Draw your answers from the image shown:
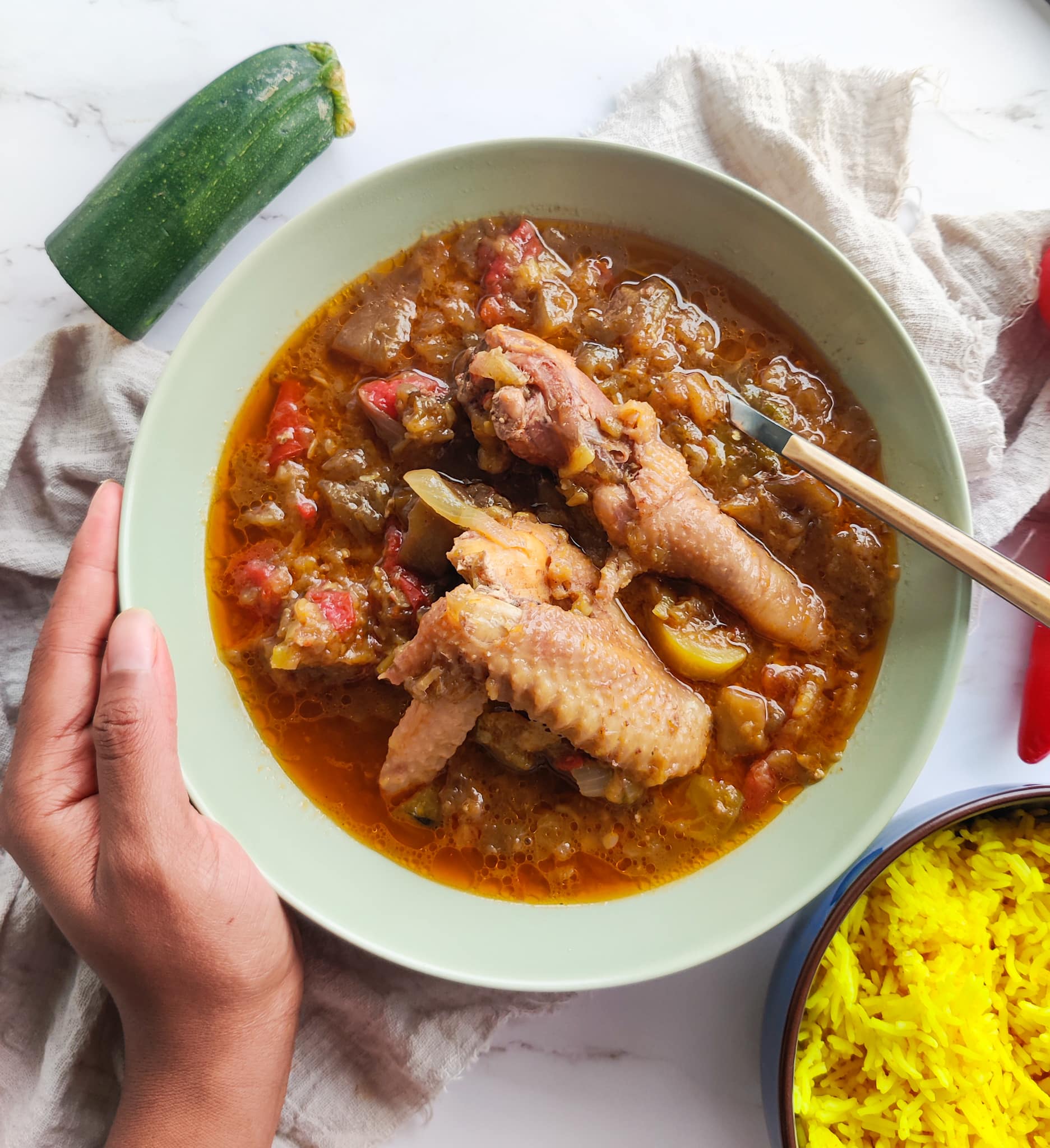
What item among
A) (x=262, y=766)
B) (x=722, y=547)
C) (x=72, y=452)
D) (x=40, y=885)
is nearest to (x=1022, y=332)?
(x=722, y=547)

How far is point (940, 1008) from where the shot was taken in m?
2.97

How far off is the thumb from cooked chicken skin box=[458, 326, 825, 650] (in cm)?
129

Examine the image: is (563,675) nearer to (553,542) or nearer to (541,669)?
(541,669)

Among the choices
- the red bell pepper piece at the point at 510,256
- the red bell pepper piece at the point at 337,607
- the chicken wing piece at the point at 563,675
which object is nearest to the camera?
the chicken wing piece at the point at 563,675

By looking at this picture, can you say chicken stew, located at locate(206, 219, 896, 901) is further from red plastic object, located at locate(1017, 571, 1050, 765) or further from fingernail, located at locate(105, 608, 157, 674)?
red plastic object, located at locate(1017, 571, 1050, 765)

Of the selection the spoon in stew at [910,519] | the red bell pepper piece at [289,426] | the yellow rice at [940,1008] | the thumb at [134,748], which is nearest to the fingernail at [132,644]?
the thumb at [134,748]

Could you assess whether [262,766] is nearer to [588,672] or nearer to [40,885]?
[40,885]

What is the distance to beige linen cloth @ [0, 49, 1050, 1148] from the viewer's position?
3.14 meters

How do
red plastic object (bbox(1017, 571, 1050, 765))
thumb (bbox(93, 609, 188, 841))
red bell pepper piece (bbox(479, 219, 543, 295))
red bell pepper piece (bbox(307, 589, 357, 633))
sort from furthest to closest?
red plastic object (bbox(1017, 571, 1050, 765)) → red bell pepper piece (bbox(479, 219, 543, 295)) → red bell pepper piece (bbox(307, 589, 357, 633)) → thumb (bbox(93, 609, 188, 841))

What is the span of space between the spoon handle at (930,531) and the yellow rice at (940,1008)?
1.00 m

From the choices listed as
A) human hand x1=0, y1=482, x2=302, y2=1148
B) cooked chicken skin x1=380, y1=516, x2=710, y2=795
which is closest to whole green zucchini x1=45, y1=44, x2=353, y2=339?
human hand x1=0, y1=482, x2=302, y2=1148

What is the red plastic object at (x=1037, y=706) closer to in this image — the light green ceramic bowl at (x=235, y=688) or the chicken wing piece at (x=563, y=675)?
the light green ceramic bowl at (x=235, y=688)

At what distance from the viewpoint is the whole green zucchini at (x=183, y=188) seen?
10.3 feet

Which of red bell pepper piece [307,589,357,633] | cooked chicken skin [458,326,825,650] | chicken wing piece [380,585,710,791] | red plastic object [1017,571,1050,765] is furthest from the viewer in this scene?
red plastic object [1017,571,1050,765]
